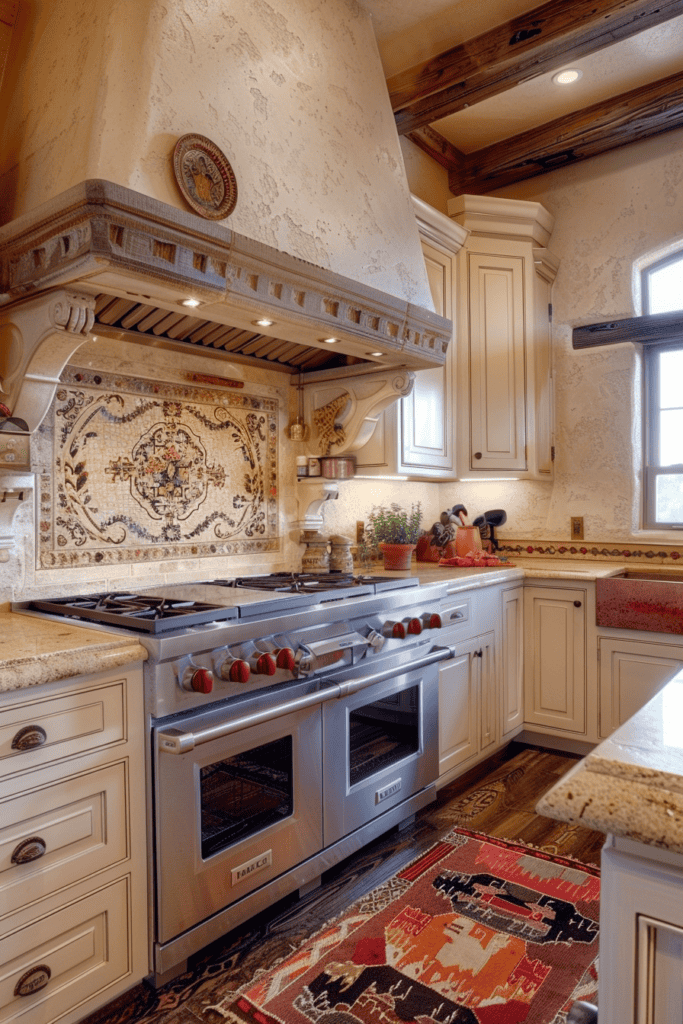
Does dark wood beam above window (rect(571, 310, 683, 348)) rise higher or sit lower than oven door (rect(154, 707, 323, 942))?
higher

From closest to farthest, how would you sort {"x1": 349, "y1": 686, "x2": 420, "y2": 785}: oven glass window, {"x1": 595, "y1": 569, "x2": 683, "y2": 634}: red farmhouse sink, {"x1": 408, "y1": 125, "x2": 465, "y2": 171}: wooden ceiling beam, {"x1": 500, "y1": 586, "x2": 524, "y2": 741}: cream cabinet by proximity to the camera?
1. {"x1": 349, "y1": 686, "x2": 420, "y2": 785}: oven glass window
2. {"x1": 595, "y1": 569, "x2": 683, "y2": 634}: red farmhouse sink
3. {"x1": 500, "y1": 586, "x2": 524, "y2": 741}: cream cabinet
4. {"x1": 408, "y1": 125, "x2": 465, "y2": 171}: wooden ceiling beam

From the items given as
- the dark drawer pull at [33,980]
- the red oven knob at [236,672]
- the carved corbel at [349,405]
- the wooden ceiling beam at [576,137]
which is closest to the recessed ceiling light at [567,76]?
the wooden ceiling beam at [576,137]

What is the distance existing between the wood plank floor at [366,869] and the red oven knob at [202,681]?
75 centimetres

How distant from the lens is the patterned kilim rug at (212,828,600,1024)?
5.12 ft

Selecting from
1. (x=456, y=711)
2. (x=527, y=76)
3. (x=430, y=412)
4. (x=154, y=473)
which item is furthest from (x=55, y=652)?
(x=527, y=76)

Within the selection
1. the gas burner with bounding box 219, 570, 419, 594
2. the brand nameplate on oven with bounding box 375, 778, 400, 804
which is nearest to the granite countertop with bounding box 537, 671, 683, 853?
the gas burner with bounding box 219, 570, 419, 594

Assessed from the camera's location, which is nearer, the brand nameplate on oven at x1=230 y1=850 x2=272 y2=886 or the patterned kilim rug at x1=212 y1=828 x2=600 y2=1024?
the patterned kilim rug at x1=212 y1=828 x2=600 y2=1024

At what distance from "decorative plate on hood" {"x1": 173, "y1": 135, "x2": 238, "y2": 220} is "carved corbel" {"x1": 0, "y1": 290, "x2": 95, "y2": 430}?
375 mm

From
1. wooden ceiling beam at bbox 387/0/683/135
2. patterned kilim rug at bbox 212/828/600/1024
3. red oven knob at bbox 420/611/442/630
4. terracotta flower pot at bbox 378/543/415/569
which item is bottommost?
patterned kilim rug at bbox 212/828/600/1024

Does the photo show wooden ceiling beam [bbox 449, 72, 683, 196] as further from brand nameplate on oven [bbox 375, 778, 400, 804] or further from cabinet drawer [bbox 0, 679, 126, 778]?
cabinet drawer [bbox 0, 679, 126, 778]

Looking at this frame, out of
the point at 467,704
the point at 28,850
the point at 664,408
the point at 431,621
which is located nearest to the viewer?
the point at 28,850

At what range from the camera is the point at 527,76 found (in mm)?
2822

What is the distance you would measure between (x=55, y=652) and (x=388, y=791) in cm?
136

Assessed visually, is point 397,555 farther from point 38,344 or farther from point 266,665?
point 38,344
